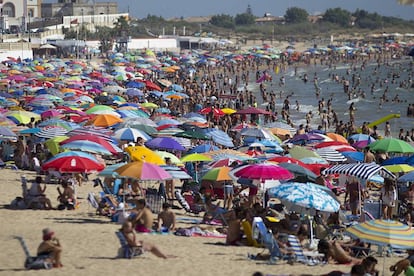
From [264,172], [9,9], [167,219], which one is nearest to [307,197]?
[264,172]

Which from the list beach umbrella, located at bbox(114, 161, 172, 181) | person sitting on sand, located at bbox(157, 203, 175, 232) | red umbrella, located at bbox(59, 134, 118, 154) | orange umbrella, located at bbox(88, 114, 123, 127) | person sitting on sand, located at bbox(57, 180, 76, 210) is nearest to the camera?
person sitting on sand, located at bbox(157, 203, 175, 232)

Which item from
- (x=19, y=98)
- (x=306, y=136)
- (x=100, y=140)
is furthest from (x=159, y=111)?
(x=100, y=140)

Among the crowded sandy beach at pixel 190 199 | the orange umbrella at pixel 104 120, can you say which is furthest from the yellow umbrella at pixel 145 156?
the orange umbrella at pixel 104 120

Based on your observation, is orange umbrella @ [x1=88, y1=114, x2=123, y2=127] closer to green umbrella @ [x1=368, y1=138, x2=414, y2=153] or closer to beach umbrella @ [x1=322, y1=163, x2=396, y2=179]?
green umbrella @ [x1=368, y1=138, x2=414, y2=153]

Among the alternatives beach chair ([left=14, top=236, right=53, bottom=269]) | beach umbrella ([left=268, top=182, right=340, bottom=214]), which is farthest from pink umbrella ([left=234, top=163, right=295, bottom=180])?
beach chair ([left=14, top=236, right=53, bottom=269])

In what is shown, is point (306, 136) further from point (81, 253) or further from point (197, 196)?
point (81, 253)

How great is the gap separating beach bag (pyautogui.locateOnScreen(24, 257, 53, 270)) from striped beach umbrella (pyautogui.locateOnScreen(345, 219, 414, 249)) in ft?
12.3

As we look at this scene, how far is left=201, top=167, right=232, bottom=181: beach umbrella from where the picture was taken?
14.5 m

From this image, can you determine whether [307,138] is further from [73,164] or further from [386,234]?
[386,234]

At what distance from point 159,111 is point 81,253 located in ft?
56.1

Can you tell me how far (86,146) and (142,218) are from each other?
3.74 meters

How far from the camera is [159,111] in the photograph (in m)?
28.0

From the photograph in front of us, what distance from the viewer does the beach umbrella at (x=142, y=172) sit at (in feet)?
42.7

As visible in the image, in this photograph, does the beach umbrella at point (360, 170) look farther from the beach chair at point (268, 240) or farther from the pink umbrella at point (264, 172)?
the beach chair at point (268, 240)
